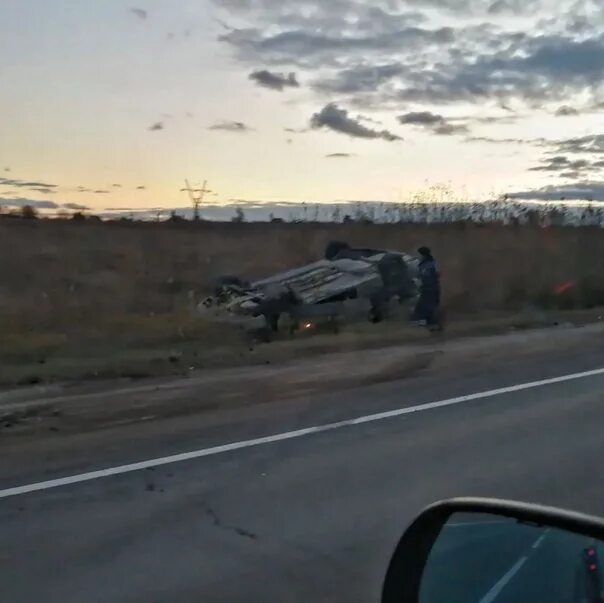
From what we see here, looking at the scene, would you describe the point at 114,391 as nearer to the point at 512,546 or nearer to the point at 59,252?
the point at 512,546

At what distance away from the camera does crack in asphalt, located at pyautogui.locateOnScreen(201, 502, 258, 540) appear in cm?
617

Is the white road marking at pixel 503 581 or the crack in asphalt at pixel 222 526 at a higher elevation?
the white road marking at pixel 503 581

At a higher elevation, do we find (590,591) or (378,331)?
(590,591)

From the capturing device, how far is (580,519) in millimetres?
2309

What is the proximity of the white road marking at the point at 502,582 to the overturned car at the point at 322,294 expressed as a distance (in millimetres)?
15434

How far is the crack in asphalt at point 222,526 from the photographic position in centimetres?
617

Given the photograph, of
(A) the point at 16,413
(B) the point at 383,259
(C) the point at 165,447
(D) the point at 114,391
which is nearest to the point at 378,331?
(B) the point at 383,259

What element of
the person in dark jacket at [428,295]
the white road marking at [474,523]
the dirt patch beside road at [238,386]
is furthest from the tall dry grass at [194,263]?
the white road marking at [474,523]

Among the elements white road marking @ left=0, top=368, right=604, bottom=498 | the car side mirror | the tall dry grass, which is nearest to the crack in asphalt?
white road marking @ left=0, top=368, right=604, bottom=498

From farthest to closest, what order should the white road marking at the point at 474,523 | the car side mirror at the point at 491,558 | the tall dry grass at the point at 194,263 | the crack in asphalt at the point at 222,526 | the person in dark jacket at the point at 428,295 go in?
1. the tall dry grass at the point at 194,263
2. the person in dark jacket at the point at 428,295
3. the crack in asphalt at the point at 222,526
4. the white road marking at the point at 474,523
5. the car side mirror at the point at 491,558

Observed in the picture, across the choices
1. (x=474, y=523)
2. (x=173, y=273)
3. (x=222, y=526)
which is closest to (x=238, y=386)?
(x=222, y=526)

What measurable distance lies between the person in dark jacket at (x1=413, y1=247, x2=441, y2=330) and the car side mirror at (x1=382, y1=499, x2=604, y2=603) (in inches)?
641

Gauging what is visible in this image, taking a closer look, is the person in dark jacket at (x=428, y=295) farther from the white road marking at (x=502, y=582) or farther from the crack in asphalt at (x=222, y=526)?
→ the white road marking at (x=502, y=582)

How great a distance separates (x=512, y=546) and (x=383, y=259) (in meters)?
18.5
